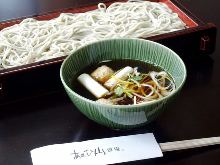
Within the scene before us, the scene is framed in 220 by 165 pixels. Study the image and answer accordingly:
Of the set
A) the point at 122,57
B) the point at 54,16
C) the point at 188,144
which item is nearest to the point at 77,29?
the point at 54,16

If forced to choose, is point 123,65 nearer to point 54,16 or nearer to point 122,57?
point 122,57

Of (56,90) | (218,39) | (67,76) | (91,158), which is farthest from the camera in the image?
(218,39)

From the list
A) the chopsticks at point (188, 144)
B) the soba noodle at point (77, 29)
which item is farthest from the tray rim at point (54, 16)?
the chopsticks at point (188, 144)

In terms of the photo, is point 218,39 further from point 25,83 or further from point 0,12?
point 0,12

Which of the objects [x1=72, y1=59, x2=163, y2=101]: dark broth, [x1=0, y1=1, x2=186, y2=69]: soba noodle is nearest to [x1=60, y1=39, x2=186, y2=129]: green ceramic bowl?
[x1=72, y1=59, x2=163, y2=101]: dark broth

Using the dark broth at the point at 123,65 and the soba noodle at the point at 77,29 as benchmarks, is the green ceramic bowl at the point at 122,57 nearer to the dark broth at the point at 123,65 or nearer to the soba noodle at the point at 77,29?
the dark broth at the point at 123,65

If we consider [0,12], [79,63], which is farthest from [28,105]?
[0,12]
